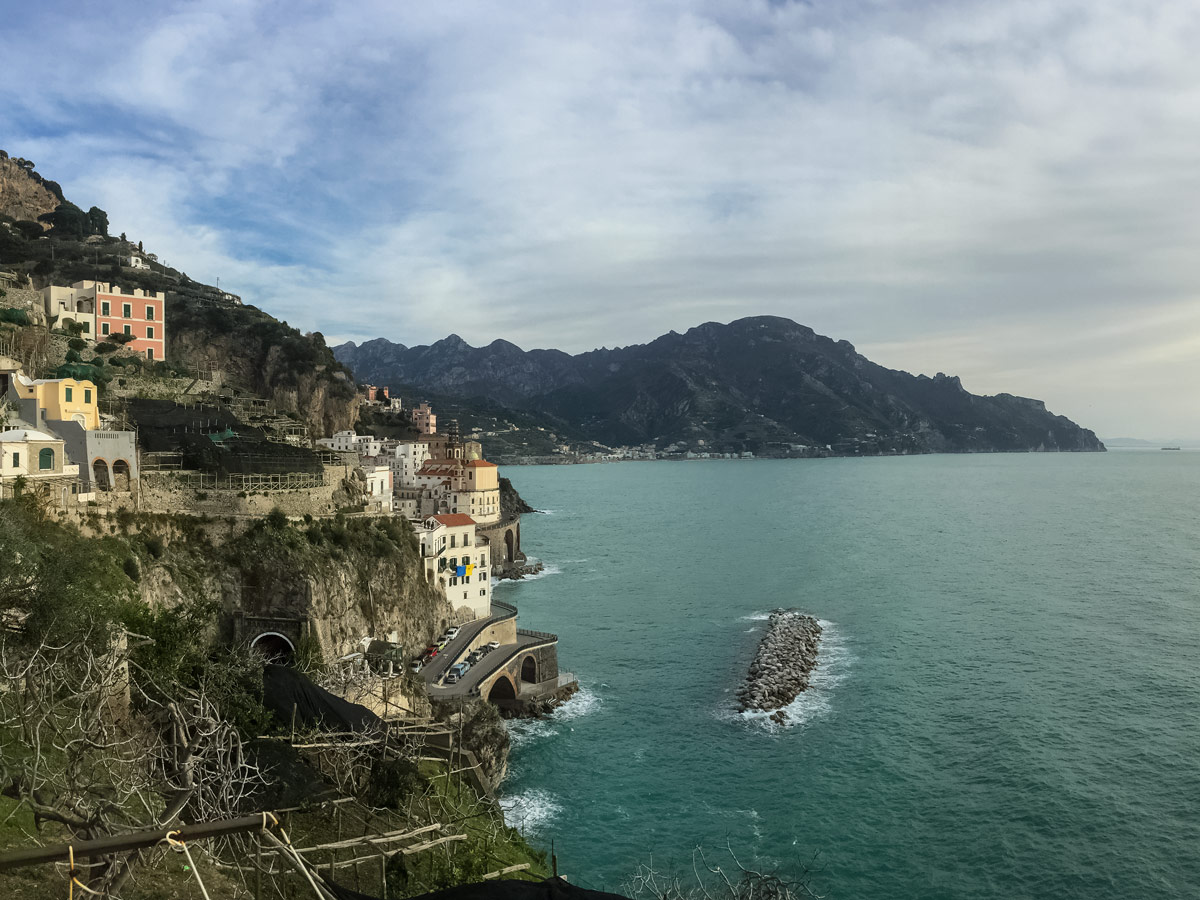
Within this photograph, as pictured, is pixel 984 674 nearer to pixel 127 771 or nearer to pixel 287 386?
pixel 127 771

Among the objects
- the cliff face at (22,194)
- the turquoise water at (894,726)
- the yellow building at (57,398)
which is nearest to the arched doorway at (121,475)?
the yellow building at (57,398)

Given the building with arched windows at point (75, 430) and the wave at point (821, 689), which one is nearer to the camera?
the building with arched windows at point (75, 430)

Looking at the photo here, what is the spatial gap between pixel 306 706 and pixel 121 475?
17.1 m

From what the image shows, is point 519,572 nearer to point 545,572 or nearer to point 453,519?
point 545,572

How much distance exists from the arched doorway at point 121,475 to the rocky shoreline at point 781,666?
27.2 m

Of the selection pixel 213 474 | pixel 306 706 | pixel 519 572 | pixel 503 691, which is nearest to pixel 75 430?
pixel 213 474

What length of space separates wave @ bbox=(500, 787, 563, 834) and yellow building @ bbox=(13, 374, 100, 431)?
71.3 ft

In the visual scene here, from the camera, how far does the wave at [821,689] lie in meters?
32.9

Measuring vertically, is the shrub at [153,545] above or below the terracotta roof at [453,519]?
above

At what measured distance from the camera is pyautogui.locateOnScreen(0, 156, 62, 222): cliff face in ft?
253

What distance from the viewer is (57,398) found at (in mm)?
30094

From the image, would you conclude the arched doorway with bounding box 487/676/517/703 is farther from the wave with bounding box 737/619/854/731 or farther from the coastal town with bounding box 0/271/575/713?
the wave with bounding box 737/619/854/731

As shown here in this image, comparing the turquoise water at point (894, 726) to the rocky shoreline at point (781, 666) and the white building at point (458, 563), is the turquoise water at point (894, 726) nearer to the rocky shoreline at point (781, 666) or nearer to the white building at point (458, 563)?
the rocky shoreline at point (781, 666)

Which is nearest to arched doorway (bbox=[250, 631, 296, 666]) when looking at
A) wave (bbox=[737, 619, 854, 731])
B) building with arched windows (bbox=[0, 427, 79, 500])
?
building with arched windows (bbox=[0, 427, 79, 500])
